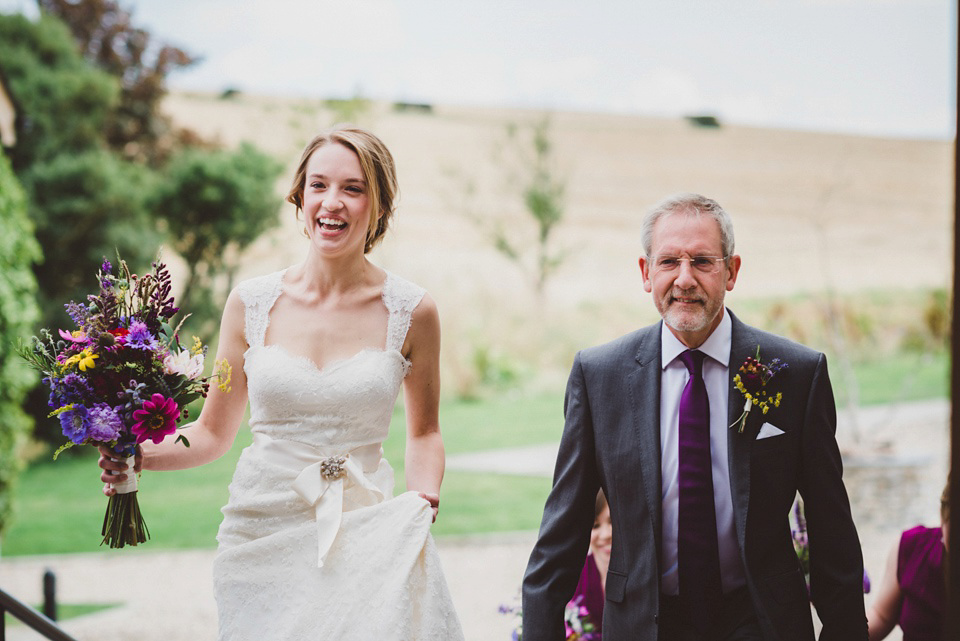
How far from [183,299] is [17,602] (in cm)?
1214

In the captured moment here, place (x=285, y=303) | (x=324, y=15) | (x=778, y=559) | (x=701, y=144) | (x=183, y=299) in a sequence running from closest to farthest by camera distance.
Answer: (x=778, y=559)
(x=285, y=303)
(x=183, y=299)
(x=324, y=15)
(x=701, y=144)

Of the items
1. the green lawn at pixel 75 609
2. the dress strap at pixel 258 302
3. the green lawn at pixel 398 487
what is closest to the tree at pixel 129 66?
the green lawn at pixel 398 487

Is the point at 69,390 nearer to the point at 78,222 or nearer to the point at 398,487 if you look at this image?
the point at 78,222

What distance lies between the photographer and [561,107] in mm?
19297

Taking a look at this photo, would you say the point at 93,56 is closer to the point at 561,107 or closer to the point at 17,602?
the point at 561,107

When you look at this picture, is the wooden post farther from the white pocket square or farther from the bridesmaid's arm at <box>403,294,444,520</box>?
the bridesmaid's arm at <box>403,294,444,520</box>

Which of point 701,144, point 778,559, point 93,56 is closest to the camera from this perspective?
point 778,559

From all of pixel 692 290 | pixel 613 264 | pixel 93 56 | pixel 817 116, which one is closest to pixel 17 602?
pixel 692 290

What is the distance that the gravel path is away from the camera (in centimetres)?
880

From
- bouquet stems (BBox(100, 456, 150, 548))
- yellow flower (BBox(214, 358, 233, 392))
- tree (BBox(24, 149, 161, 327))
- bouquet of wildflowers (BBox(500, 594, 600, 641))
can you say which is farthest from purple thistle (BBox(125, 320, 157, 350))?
tree (BBox(24, 149, 161, 327))

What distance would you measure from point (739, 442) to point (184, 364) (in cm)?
153

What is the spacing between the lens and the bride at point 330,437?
9.60 feet

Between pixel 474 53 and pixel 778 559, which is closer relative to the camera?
pixel 778 559

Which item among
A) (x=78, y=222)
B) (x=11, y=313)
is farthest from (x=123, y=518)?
(x=78, y=222)
